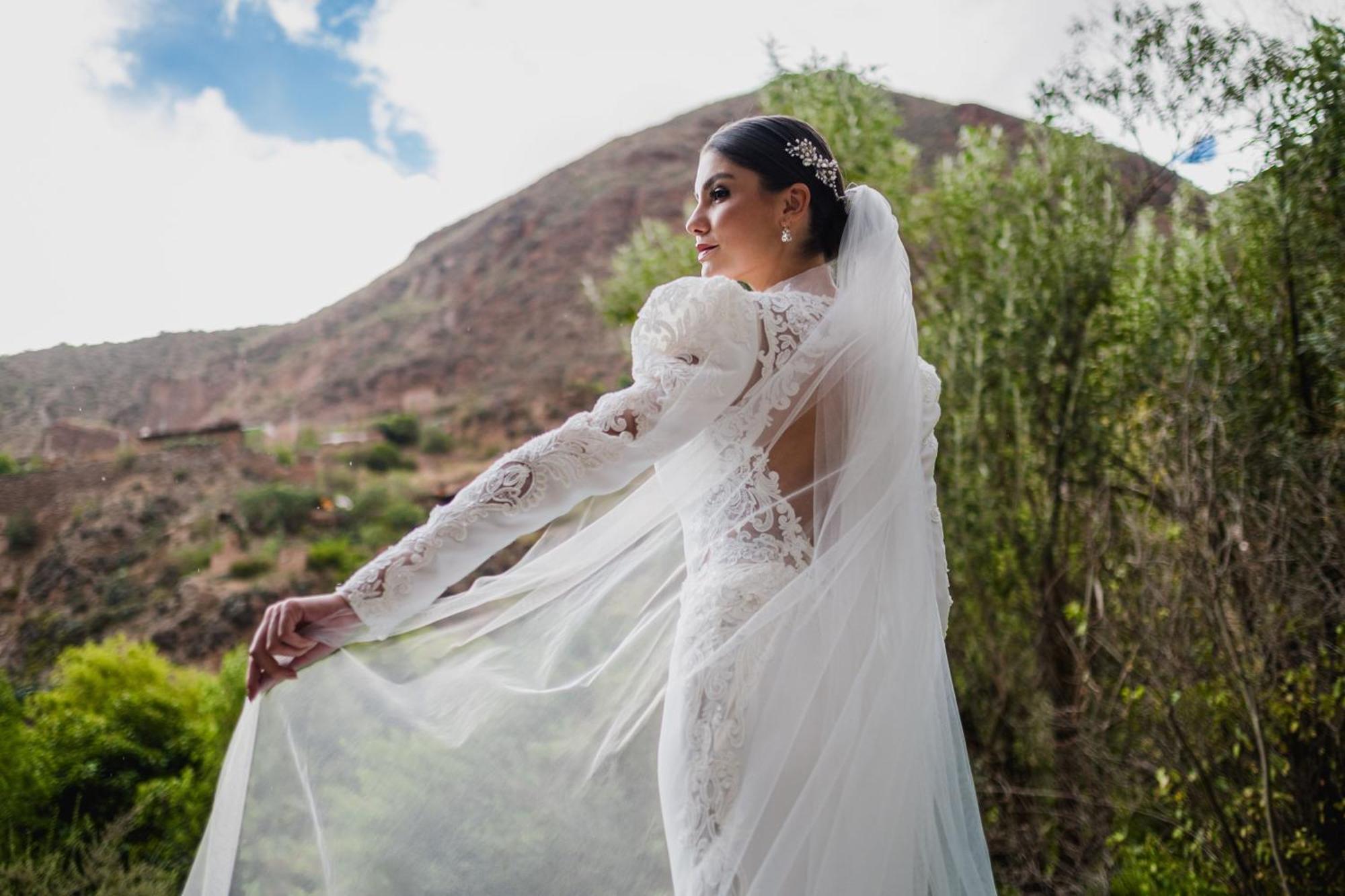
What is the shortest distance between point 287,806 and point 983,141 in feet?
15.1

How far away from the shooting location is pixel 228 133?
22.8 ft

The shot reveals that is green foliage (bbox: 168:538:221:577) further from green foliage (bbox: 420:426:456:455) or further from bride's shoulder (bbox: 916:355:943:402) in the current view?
bride's shoulder (bbox: 916:355:943:402)

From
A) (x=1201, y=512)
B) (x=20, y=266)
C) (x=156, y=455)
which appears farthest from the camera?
(x=156, y=455)

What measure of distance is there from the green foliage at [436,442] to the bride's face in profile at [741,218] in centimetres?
1112

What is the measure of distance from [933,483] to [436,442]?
1122 cm

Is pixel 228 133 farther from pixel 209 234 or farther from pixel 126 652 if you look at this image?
pixel 126 652

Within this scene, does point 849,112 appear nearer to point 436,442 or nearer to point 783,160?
point 783,160

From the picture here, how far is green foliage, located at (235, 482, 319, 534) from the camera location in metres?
9.17

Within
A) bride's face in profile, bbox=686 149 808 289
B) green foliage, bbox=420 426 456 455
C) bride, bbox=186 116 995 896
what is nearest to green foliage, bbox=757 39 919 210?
bride's face in profile, bbox=686 149 808 289

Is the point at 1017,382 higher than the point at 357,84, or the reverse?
the point at 357,84

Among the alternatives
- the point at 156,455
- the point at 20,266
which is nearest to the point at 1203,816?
the point at 20,266

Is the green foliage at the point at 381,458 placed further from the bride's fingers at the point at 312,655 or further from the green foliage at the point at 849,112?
the bride's fingers at the point at 312,655

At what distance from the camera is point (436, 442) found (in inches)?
479

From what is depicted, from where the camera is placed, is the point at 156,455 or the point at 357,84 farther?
the point at 156,455
